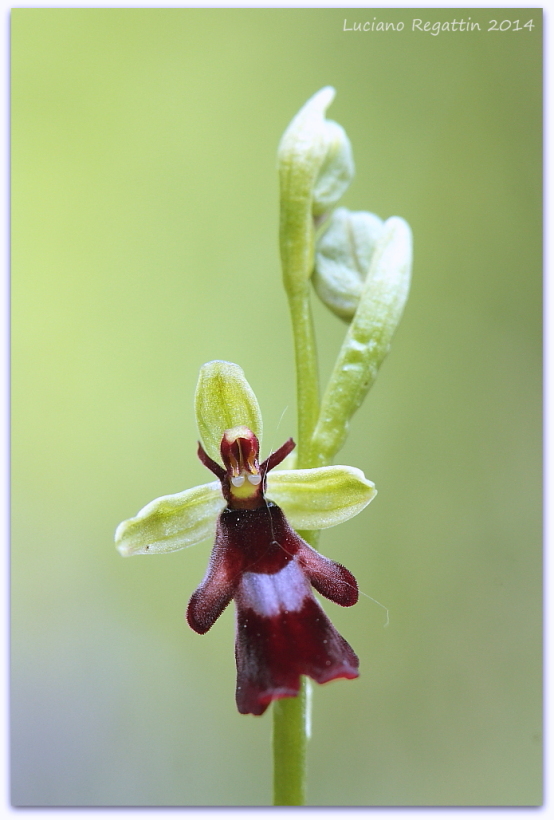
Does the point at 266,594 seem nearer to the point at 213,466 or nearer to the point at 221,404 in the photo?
the point at 213,466

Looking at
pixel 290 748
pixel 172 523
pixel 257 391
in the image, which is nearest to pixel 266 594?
pixel 172 523

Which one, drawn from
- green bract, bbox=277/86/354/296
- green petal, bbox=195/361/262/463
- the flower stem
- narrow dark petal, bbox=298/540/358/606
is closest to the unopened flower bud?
green bract, bbox=277/86/354/296

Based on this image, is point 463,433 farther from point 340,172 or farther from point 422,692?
point 340,172

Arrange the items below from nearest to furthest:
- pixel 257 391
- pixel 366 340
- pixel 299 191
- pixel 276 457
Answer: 1. pixel 276 457
2. pixel 366 340
3. pixel 299 191
4. pixel 257 391

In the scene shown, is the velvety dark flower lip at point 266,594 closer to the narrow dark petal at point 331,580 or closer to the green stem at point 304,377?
the narrow dark petal at point 331,580

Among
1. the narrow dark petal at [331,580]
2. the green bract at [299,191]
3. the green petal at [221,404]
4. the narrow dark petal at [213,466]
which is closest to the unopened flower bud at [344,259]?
the green bract at [299,191]

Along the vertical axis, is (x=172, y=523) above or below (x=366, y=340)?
below
